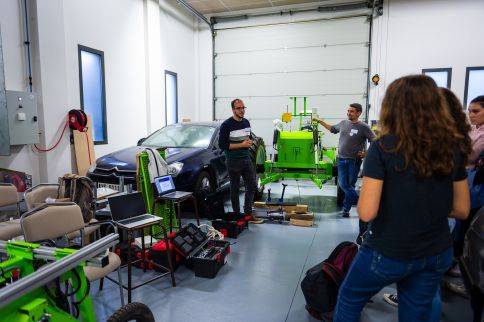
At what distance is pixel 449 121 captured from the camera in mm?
1250

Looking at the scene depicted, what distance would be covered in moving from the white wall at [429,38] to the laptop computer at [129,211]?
6496 millimetres

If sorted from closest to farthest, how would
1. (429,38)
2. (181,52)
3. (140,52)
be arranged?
(140,52) < (429,38) < (181,52)

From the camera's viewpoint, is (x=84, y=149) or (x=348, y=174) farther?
(x=84, y=149)

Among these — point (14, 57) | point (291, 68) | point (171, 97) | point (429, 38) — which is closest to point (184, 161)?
point (14, 57)

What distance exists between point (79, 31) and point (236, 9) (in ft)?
16.1

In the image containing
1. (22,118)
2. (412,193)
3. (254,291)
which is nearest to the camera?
(412,193)

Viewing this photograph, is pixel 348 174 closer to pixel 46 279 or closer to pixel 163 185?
pixel 163 185

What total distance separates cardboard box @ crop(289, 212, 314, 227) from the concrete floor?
1.05 ft

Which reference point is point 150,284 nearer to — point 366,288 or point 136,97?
point 366,288

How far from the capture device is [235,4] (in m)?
8.93

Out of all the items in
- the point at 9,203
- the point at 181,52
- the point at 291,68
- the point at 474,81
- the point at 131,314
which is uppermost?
the point at 181,52

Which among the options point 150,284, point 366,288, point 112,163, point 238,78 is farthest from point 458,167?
point 238,78

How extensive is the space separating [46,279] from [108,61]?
599cm

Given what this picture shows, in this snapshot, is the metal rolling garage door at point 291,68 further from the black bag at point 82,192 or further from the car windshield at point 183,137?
the black bag at point 82,192
